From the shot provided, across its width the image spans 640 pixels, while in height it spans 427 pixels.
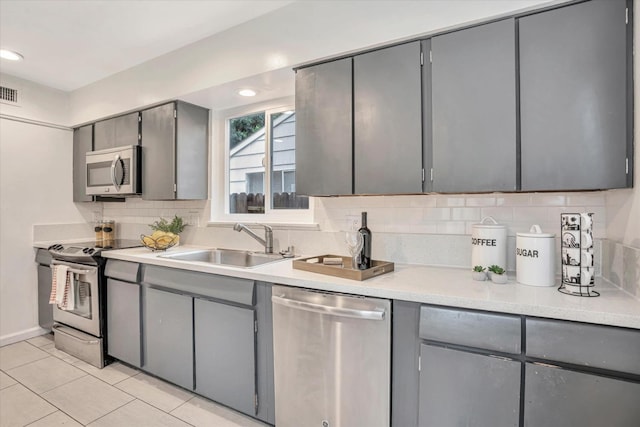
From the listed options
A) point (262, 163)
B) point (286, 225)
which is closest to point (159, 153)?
point (262, 163)

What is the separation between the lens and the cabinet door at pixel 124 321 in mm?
2414

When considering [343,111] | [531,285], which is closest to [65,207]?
[343,111]

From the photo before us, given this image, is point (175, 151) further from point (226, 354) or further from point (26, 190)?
point (26, 190)

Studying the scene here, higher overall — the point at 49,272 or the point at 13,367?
the point at 49,272

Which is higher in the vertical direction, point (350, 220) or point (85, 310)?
point (350, 220)

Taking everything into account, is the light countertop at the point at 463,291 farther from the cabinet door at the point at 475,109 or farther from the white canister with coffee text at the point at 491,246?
the cabinet door at the point at 475,109

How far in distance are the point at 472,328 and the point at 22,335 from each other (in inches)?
159

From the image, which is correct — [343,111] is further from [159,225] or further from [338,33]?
[159,225]

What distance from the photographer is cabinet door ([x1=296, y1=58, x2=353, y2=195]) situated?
1891mm

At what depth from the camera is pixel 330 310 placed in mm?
1521

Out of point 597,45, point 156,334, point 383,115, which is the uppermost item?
point 597,45

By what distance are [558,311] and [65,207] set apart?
435cm

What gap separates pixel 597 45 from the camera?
135 cm

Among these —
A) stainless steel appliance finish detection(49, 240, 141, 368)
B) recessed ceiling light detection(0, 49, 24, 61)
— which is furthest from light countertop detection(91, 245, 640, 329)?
recessed ceiling light detection(0, 49, 24, 61)
